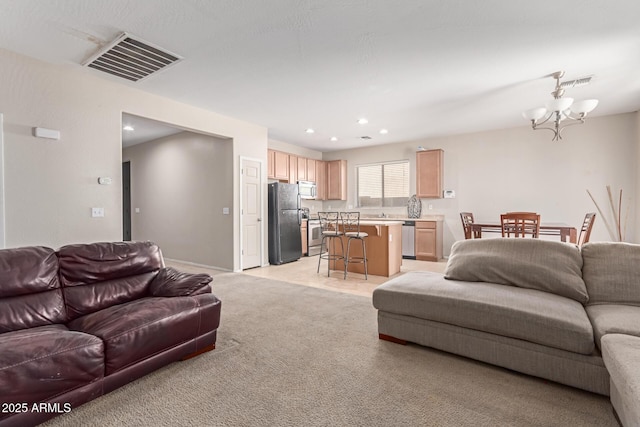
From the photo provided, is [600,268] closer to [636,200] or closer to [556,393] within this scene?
[556,393]

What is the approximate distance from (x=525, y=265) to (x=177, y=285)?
112 inches

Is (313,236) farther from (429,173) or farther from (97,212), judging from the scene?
(97,212)

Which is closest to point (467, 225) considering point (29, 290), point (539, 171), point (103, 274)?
point (539, 171)

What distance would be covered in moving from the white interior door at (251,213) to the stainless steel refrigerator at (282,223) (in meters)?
0.28

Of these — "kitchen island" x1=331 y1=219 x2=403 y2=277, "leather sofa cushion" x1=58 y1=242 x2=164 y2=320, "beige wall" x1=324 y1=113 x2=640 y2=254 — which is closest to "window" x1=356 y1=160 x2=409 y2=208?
"beige wall" x1=324 y1=113 x2=640 y2=254

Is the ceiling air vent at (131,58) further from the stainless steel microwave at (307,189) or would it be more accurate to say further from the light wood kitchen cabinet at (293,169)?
the stainless steel microwave at (307,189)

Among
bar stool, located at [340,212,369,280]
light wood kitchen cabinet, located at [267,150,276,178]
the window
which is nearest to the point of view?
bar stool, located at [340,212,369,280]

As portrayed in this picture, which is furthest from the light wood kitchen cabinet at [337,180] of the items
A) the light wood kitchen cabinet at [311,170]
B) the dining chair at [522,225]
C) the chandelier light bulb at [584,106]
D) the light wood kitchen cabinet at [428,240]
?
the chandelier light bulb at [584,106]

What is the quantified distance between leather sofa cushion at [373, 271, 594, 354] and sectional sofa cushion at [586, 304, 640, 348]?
55 mm

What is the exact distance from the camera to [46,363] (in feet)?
4.86

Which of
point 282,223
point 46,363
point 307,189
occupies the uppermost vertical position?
point 307,189

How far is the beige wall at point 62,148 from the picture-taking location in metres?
2.95

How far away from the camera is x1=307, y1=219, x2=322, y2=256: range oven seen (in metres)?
7.00

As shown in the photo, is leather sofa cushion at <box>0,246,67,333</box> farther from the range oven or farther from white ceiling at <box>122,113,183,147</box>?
the range oven
